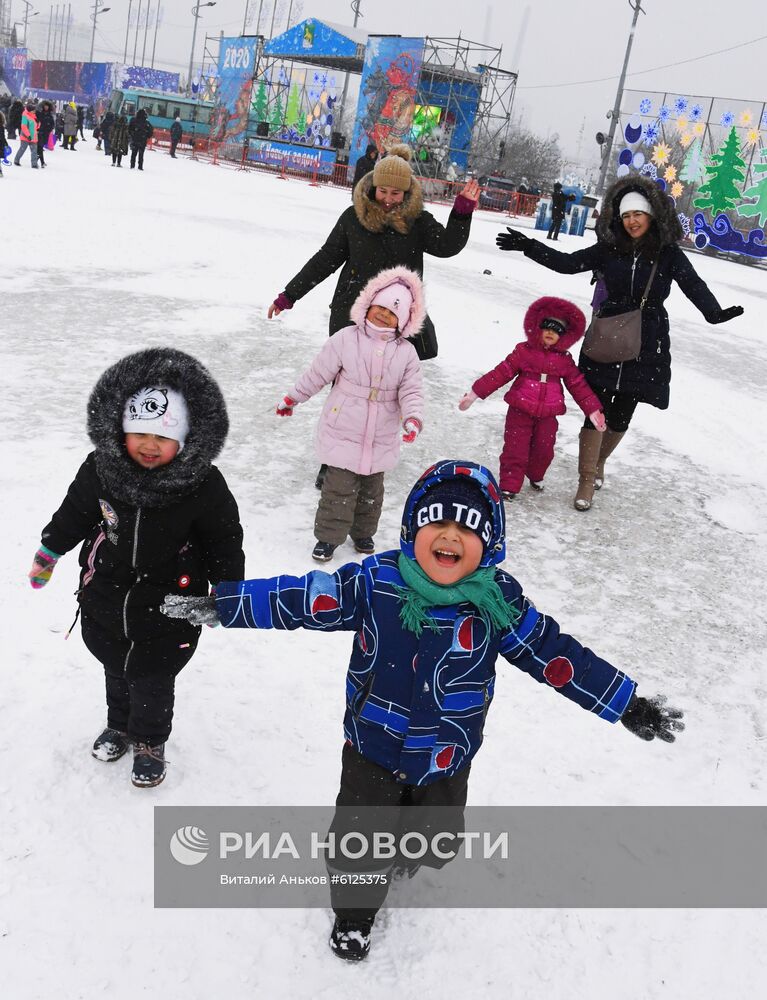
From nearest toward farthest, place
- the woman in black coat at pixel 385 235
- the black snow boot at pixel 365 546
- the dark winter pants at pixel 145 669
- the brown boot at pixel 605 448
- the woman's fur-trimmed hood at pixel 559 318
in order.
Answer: the dark winter pants at pixel 145 669 → the black snow boot at pixel 365 546 → the woman in black coat at pixel 385 235 → the woman's fur-trimmed hood at pixel 559 318 → the brown boot at pixel 605 448

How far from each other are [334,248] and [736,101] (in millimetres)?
23253

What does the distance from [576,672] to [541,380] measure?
291 cm

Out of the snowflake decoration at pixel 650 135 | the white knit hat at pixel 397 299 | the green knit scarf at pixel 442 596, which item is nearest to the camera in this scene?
the green knit scarf at pixel 442 596

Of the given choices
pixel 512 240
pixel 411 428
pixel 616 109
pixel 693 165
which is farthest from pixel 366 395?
pixel 616 109

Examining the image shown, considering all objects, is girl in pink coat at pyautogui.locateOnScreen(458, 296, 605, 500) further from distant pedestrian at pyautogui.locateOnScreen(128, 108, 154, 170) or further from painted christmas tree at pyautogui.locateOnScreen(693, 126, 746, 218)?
painted christmas tree at pyautogui.locateOnScreen(693, 126, 746, 218)

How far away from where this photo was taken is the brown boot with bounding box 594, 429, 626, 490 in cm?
504

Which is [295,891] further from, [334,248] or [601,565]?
[334,248]

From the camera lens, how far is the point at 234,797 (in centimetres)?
250

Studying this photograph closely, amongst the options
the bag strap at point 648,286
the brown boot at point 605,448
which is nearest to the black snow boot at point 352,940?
the brown boot at point 605,448

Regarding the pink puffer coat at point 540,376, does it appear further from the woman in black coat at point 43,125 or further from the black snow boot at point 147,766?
the woman in black coat at point 43,125

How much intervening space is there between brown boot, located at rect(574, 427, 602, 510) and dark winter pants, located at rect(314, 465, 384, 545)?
1490 millimetres

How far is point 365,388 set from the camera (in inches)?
150

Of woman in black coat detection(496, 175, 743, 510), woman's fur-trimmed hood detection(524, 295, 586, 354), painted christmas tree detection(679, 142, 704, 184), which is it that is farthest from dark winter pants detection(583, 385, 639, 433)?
painted christmas tree detection(679, 142, 704, 184)

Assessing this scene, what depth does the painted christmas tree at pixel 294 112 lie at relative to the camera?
3794 centimetres
